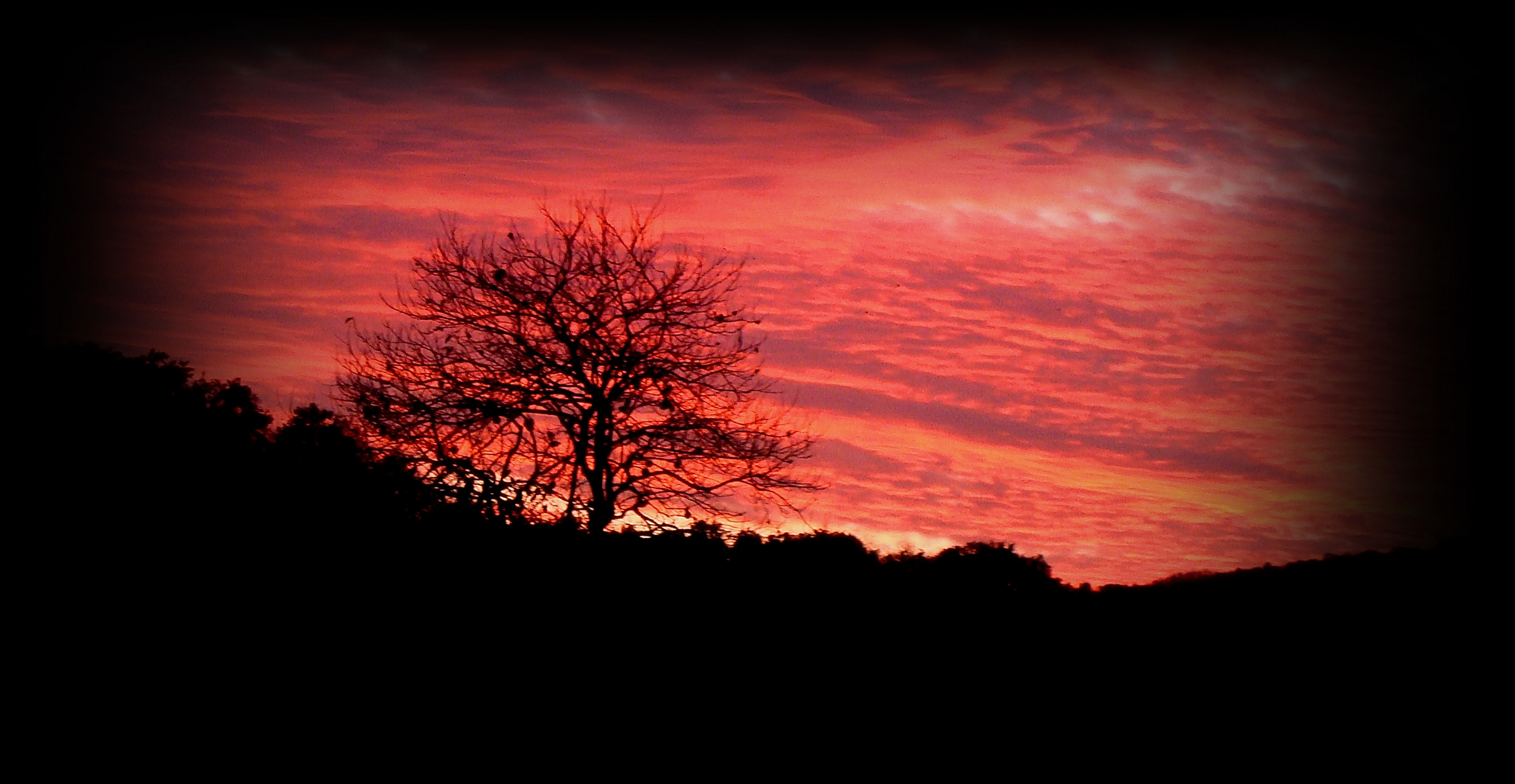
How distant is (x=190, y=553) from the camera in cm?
1395

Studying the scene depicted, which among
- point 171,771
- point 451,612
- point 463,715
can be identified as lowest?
point 171,771

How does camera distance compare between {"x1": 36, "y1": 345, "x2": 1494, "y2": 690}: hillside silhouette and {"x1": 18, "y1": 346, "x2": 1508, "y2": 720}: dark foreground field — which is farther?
{"x1": 36, "y1": 345, "x2": 1494, "y2": 690}: hillside silhouette

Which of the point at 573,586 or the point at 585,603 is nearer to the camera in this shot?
the point at 585,603

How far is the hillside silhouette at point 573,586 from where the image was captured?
11.0 meters

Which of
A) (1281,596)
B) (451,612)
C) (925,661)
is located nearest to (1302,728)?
(1281,596)

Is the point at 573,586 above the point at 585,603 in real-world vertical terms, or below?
above

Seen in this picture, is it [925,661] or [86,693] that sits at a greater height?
[925,661]

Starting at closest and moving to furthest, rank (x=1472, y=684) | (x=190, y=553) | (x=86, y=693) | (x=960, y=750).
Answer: (x=1472, y=684), (x=960, y=750), (x=86, y=693), (x=190, y=553)

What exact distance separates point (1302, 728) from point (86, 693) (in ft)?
38.1

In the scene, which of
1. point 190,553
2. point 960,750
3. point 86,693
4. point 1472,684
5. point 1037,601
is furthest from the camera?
point 190,553

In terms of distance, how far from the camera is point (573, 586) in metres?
13.8

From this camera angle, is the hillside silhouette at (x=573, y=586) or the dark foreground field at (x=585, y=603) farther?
the hillside silhouette at (x=573, y=586)

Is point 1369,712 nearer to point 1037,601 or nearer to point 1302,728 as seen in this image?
point 1302,728

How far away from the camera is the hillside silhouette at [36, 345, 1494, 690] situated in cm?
1095
